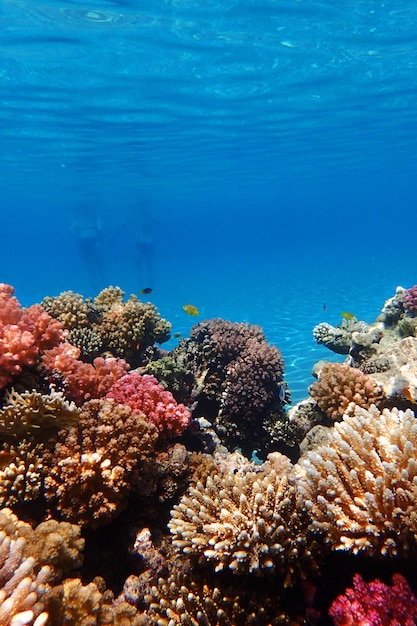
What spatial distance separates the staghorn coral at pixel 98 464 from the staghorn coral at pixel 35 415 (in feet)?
0.52

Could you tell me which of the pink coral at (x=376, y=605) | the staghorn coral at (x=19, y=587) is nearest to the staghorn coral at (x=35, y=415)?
the staghorn coral at (x=19, y=587)

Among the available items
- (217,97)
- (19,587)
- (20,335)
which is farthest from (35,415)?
(217,97)

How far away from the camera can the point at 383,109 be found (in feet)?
90.6

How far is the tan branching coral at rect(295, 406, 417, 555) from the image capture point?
286 centimetres

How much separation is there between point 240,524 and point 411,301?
264 inches

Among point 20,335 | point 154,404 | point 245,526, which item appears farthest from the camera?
point 154,404

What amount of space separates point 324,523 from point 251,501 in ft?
2.22

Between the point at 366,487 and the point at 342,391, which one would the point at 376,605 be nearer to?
the point at 366,487

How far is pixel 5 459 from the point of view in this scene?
3.83 m

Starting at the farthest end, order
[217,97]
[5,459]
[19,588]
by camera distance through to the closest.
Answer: [217,97], [5,459], [19,588]

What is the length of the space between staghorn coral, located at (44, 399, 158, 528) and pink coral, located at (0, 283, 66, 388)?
113 centimetres

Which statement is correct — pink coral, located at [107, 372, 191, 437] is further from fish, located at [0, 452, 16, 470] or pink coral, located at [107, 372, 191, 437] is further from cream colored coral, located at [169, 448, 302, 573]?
fish, located at [0, 452, 16, 470]

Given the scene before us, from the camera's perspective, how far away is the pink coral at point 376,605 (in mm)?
Answer: 2578

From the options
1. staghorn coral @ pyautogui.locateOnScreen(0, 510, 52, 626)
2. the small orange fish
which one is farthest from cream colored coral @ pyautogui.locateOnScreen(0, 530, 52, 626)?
the small orange fish
